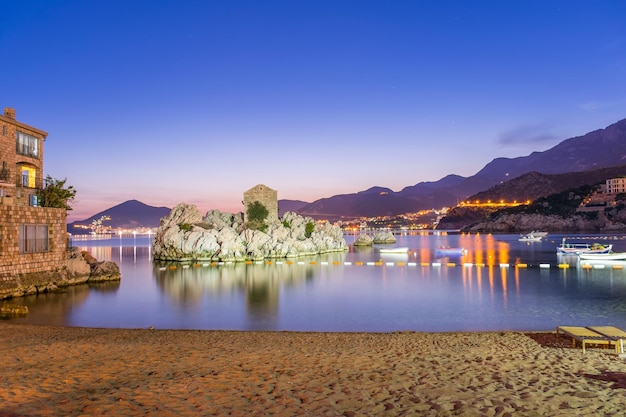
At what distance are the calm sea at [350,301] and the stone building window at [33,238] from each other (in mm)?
3084

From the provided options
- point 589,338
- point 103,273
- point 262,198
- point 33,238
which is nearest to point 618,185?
point 262,198

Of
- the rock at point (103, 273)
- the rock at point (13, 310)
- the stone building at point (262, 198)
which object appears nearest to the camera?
the rock at point (13, 310)

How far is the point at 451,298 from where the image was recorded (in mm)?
27328

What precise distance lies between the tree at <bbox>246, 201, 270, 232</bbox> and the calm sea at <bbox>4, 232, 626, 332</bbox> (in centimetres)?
2339

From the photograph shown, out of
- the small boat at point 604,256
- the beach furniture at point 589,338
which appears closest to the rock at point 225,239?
the small boat at point 604,256

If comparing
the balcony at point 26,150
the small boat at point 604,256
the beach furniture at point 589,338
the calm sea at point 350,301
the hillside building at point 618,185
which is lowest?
the calm sea at point 350,301

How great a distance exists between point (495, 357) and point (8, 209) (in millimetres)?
26072

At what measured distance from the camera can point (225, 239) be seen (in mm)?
55969

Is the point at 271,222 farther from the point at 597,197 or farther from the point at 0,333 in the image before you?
the point at 597,197

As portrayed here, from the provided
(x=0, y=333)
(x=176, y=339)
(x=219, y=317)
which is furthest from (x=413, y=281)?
(x=0, y=333)

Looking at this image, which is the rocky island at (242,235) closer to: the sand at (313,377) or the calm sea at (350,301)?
the calm sea at (350,301)

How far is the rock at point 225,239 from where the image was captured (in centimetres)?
5600

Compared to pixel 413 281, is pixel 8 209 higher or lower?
higher


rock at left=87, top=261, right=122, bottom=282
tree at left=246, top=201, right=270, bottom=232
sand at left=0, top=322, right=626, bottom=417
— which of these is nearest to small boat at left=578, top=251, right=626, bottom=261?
sand at left=0, top=322, right=626, bottom=417
